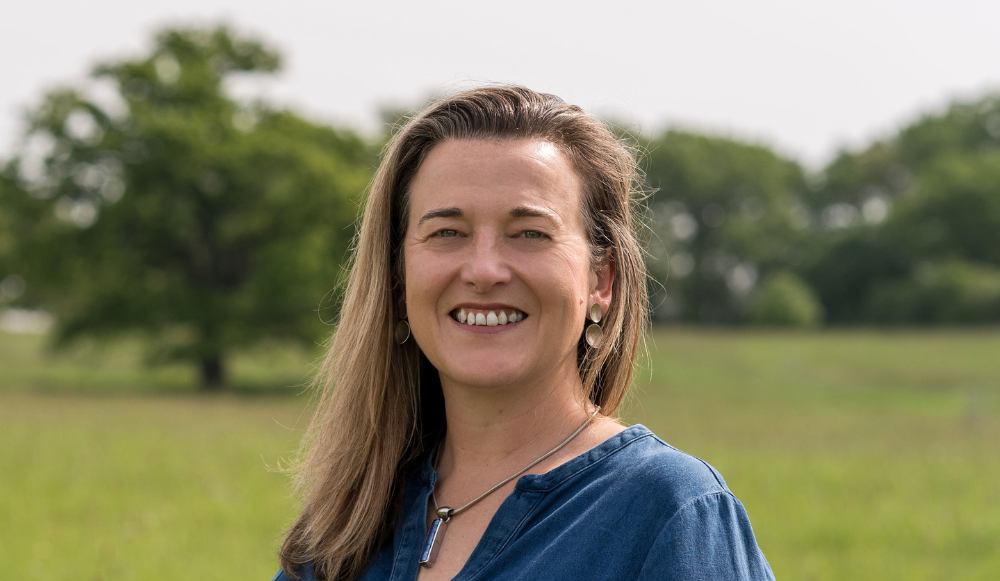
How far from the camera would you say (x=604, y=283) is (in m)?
2.21

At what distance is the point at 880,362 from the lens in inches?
1201

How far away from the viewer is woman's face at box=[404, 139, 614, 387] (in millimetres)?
1979

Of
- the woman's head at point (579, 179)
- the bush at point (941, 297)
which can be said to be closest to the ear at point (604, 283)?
the woman's head at point (579, 179)

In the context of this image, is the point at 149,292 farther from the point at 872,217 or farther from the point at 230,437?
the point at 872,217

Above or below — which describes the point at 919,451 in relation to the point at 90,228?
below

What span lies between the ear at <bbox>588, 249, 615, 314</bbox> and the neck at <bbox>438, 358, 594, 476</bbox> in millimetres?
170

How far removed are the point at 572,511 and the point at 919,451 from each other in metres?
13.7

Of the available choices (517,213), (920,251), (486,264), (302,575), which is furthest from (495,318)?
(920,251)

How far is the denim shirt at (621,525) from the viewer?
165 centimetres

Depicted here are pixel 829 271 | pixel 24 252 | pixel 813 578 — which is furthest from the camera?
pixel 829 271

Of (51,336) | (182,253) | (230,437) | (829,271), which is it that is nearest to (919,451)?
(230,437)

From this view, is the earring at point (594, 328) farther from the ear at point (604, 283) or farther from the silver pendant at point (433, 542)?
the silver pendant at point (433, 542)

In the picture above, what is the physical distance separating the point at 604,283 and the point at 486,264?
0.36 m

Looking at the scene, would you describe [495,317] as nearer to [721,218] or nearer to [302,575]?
[302,575]
